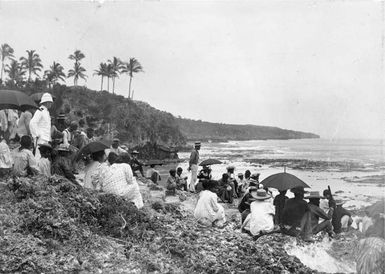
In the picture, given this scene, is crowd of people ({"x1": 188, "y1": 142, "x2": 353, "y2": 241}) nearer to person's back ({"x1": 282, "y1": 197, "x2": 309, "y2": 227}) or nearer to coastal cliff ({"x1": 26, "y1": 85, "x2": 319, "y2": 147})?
person's back ({"x1": 282, "y1": 197, "x2": 309, "y2": 227})

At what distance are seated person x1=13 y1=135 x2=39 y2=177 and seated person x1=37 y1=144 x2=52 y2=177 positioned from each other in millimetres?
106

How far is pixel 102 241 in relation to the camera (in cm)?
620

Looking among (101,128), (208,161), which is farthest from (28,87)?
(208,161)

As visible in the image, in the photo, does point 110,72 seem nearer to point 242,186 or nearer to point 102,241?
point 242,186

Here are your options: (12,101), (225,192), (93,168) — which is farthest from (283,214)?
(12,101)

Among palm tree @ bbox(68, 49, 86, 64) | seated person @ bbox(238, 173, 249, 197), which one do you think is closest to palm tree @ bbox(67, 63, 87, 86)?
palm tree @ bbox(68, 49, 86, 64)

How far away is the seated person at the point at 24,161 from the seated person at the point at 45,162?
0.11 m

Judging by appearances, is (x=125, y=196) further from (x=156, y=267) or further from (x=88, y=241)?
(x=156, y=267)

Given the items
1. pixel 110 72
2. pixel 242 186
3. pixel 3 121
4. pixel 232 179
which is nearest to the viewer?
pixel 3 121

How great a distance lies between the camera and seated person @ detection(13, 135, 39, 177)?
25.2 feet

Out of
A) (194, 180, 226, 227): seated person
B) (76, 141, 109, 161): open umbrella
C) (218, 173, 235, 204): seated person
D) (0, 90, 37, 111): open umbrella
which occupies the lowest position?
(218, 173, 235, 204): seated person

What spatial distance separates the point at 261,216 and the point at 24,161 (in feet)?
15.7

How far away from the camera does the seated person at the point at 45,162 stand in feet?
25.5

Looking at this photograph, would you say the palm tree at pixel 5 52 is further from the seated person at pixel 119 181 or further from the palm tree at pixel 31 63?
the seated person at pixel 119 181
